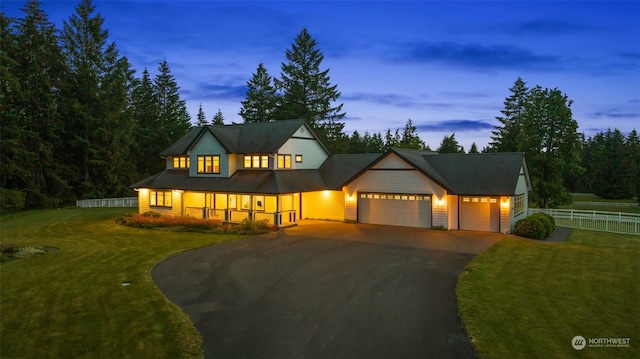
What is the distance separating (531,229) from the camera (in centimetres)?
2247

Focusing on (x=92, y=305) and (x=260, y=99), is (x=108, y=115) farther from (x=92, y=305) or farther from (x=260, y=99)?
(x=92, y=305)

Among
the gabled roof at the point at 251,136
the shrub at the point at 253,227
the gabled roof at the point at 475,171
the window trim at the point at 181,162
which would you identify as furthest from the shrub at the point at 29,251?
the gabled roof at the point at 475,171

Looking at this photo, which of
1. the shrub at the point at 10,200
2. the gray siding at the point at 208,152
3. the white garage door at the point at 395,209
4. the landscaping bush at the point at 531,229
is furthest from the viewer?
the shrub at the point at 10,200

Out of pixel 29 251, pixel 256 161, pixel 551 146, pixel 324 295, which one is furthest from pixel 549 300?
pixel 551 146

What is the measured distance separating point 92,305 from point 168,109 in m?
46.6

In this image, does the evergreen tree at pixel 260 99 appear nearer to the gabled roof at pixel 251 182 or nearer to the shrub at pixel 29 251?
the gabled roof at pixel 251 182

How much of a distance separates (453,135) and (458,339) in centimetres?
6717

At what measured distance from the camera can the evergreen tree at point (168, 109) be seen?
2072 inches

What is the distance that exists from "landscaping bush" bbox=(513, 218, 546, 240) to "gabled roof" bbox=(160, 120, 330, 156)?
51.7ft

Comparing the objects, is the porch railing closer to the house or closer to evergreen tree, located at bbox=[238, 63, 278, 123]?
the house

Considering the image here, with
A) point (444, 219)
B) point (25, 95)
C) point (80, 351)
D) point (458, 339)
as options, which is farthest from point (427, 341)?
point (25, 95)

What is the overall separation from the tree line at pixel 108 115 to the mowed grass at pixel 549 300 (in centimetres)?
1660

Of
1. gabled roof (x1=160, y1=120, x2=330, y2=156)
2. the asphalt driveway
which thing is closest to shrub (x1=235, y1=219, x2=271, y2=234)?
the asphalt driveway

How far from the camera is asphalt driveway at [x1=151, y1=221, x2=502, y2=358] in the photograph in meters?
8.75
